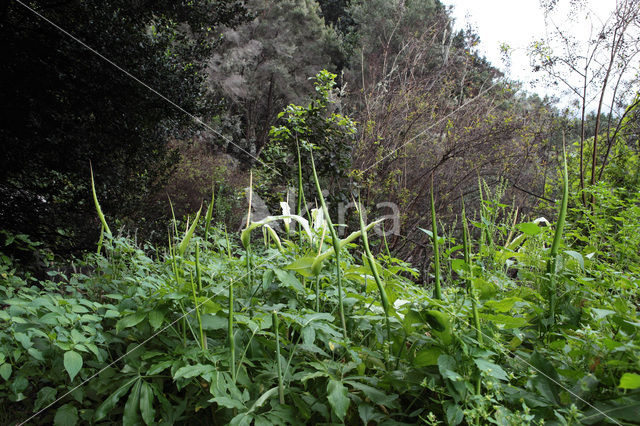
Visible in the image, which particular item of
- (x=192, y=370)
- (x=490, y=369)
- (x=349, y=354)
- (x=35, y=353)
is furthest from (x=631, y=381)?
(x=35, y=353)

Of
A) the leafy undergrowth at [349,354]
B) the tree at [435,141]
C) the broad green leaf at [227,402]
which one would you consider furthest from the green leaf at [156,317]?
the tree at [435,141]

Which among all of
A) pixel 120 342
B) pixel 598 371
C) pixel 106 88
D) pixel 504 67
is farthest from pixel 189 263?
pixel 504 67

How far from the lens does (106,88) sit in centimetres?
309

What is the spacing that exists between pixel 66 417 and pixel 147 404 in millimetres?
231

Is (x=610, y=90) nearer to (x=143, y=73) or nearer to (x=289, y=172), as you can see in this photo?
(x=289, y=172)

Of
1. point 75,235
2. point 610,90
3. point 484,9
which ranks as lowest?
point 75,235

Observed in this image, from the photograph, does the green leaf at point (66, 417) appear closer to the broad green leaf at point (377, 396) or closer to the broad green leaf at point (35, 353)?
the broad green leaf at point (35, 353)

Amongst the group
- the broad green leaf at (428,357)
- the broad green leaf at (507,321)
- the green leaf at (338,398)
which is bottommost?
the green leaf at (338,398)

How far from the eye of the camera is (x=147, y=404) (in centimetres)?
76

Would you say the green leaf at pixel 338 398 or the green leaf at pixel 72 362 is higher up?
the green leaf at pixel 338 398

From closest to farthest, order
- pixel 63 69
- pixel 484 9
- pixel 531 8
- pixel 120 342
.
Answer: pixel 120 342 → pixel 63 69 → pixel 531 8 → pixel 484 9

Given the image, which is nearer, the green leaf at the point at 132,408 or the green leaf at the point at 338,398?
the green leaf at the point at 338,398

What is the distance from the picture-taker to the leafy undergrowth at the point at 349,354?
0.61 m

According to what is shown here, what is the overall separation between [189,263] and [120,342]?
28 cm
